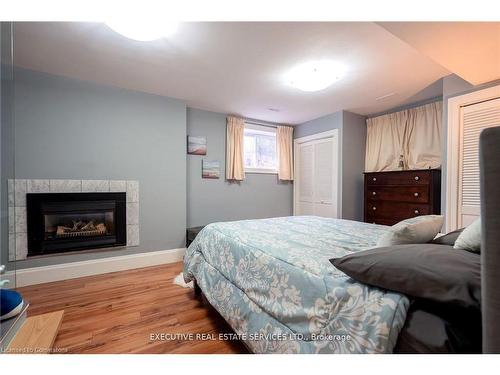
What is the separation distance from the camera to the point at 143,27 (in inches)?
61.2

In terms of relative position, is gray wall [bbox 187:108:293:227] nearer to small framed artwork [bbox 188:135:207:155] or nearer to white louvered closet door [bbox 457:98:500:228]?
small framed artwork [bbox 188:135:207:155]

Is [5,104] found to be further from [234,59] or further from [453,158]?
[453,158]

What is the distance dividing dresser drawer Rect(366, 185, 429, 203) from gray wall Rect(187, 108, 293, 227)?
1.72 metres

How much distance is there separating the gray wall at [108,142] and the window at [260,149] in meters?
1.32

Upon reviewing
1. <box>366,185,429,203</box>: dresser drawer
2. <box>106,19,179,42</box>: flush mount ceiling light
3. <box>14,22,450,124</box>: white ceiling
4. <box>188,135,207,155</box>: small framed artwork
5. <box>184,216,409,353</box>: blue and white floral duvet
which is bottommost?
<box>184,216,409,353</box>: blue and white floral duvet

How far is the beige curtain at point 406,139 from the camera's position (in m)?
3.03

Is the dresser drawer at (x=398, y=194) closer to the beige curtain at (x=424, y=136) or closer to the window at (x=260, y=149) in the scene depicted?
the beige curtain at (x=424, y=136)

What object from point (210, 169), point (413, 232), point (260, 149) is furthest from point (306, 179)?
point (413, 232)

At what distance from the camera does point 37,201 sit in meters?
2.41

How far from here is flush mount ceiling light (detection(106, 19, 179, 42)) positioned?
1521 millimetres

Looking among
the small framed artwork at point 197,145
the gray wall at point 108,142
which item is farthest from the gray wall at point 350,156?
the gray wall at point 108,142

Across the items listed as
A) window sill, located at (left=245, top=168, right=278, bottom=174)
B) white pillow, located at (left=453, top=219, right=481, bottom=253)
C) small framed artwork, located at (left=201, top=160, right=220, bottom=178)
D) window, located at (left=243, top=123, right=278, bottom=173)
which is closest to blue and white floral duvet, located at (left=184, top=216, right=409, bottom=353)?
white pillow, located at (left=453, top=219, right=481, bottom=253)
